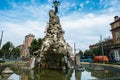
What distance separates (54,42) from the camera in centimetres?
3588

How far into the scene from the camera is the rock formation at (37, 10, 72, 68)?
111ft

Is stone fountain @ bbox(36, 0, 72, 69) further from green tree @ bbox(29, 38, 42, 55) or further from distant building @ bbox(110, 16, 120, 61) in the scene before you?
green tree @ bbox(29, 38, 42, 55)

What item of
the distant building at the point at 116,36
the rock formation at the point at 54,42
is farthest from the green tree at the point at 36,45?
the rock formation at the point at 54,42

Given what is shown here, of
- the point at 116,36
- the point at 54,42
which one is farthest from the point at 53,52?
the point at 116,36

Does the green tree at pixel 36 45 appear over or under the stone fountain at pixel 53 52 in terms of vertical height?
over

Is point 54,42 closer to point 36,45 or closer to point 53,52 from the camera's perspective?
point 53,52

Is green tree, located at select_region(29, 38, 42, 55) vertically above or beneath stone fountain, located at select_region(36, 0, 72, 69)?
above

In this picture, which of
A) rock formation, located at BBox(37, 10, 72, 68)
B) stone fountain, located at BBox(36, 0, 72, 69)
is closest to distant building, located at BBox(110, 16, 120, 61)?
rock formation, located at BBox(37, 10, 72, 68)

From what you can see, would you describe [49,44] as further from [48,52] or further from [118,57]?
[118,57]

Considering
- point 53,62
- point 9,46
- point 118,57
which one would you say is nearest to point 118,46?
point 118,57

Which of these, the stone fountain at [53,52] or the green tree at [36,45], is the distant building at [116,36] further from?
the stone fountain at [53,52]

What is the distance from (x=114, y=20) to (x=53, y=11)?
40.5m

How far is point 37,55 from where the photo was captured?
113 feet

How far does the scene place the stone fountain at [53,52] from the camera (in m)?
33.4
